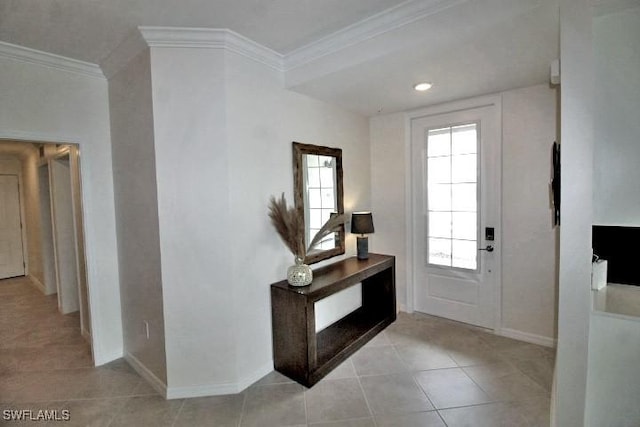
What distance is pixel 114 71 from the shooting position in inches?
98.3

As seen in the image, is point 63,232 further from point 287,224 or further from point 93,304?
point 287,224

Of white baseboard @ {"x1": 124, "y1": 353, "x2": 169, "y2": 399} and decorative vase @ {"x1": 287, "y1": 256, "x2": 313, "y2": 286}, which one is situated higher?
decorative vase @ {"x1": 287, "y1": 256, "x2": 313, "y2": 286}

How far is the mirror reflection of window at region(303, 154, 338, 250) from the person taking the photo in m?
2.89

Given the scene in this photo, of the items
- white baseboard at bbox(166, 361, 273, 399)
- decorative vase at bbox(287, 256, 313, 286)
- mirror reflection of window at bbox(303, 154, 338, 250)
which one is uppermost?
mirror reflection of window at bbox(303, 154, 338, 250)

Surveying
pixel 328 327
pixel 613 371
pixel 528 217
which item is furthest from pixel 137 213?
pixel 528 217

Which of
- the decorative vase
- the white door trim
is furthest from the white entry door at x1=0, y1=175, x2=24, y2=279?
the decorative vase

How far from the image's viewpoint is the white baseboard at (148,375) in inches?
88.9

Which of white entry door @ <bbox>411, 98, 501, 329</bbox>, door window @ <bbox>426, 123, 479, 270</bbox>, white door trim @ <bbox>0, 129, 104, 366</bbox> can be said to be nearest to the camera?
white door trim @ <bbox>0, 129, 104, 366</bbox>

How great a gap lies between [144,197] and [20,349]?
2277mm

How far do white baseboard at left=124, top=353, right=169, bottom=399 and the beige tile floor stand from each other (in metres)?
0.04

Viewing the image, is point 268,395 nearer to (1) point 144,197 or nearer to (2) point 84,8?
(1) point 144,197

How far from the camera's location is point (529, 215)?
281cm

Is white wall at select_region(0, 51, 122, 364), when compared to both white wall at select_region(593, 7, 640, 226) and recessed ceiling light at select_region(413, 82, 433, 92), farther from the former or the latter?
white wall at select_region(593, 7, 640, 226)

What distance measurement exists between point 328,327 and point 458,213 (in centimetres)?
179
